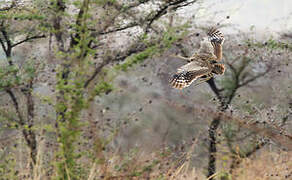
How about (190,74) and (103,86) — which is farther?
(103,86)

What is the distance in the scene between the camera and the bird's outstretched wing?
5.20ft

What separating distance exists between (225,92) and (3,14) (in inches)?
136

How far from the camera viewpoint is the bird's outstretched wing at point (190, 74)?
1.59 metres

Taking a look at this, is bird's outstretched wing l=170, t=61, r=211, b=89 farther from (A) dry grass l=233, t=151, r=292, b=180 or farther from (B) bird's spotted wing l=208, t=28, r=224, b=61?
(A) dry grass l=233, t=151, r=292, b=180

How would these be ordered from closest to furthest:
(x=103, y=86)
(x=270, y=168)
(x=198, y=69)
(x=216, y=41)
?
(x=198, y=69) < (x=216, y=41) < (x=103, y=86) < (x=270, y=168)

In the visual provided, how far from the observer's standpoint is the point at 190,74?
5.41 feet

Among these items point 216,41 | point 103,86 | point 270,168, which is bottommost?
point 270,168

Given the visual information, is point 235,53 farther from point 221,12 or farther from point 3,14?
point 3,14

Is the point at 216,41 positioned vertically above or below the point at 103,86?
above

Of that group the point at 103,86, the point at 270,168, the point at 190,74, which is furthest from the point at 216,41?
the point at 270,168

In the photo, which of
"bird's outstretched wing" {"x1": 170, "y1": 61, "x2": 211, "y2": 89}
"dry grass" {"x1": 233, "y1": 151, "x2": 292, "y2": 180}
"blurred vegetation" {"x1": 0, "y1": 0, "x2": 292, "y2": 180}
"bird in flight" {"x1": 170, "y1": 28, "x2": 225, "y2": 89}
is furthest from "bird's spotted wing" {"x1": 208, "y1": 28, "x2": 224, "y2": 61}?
"dry grass" {"x1": 233, "y1": 151, "x2": 292, "y2": 180}

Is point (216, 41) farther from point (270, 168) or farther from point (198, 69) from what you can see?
point (270, 168)

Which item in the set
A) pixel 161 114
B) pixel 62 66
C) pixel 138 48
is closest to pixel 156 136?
pixel 161 114

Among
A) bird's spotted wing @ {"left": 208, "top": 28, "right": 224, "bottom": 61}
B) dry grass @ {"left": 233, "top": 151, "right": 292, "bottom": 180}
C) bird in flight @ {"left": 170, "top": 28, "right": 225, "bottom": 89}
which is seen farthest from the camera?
dry grass @ {"left": 233, "top": 151, "right": 292, "bottom": 180}
